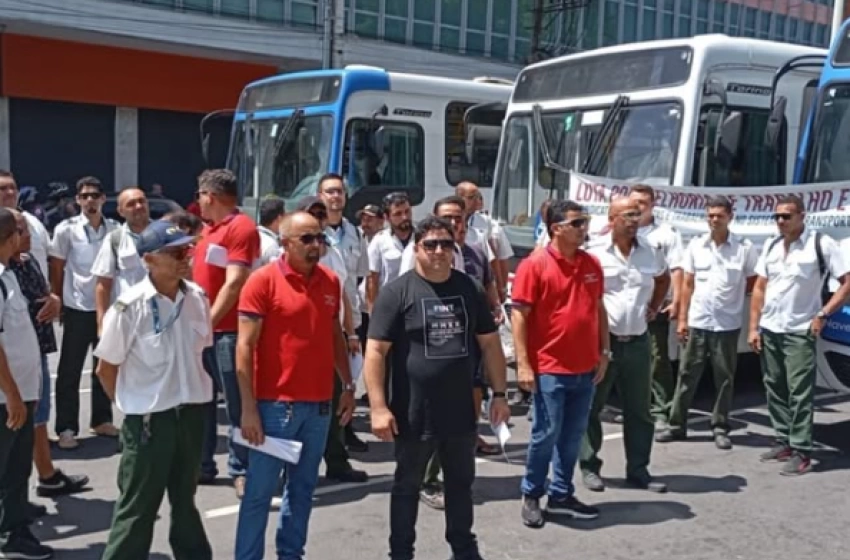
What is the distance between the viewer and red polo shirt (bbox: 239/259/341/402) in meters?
4.51

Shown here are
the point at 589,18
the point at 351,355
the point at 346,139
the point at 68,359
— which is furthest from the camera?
the point at 589,18

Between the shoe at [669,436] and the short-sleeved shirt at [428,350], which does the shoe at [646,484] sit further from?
the short-sleeved shirt at [428,350]

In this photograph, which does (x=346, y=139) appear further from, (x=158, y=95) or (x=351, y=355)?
(x=158, y=95)

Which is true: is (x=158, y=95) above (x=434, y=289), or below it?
above

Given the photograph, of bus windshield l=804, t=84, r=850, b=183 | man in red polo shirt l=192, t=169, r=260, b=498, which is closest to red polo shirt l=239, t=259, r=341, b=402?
man in red polo shirt l=192, t=169, r=260, b=498

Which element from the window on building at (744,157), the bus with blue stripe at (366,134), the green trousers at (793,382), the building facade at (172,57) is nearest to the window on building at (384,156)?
the bus with blue stripe at (366,134)

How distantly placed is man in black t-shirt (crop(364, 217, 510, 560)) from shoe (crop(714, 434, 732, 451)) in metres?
3.22

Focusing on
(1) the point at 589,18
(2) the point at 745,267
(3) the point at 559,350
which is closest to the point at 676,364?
(2) the point at 745,267

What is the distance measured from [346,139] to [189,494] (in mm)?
7310

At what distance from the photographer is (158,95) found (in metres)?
26.5

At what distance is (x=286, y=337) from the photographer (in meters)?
4.53

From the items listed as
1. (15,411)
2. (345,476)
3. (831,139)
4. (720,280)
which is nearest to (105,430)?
(345,476)

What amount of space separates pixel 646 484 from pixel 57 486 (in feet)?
12.1

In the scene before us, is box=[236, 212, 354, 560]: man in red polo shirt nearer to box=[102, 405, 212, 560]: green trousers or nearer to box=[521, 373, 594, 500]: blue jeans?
box=[102, 405, 212, 560]: green trousers
